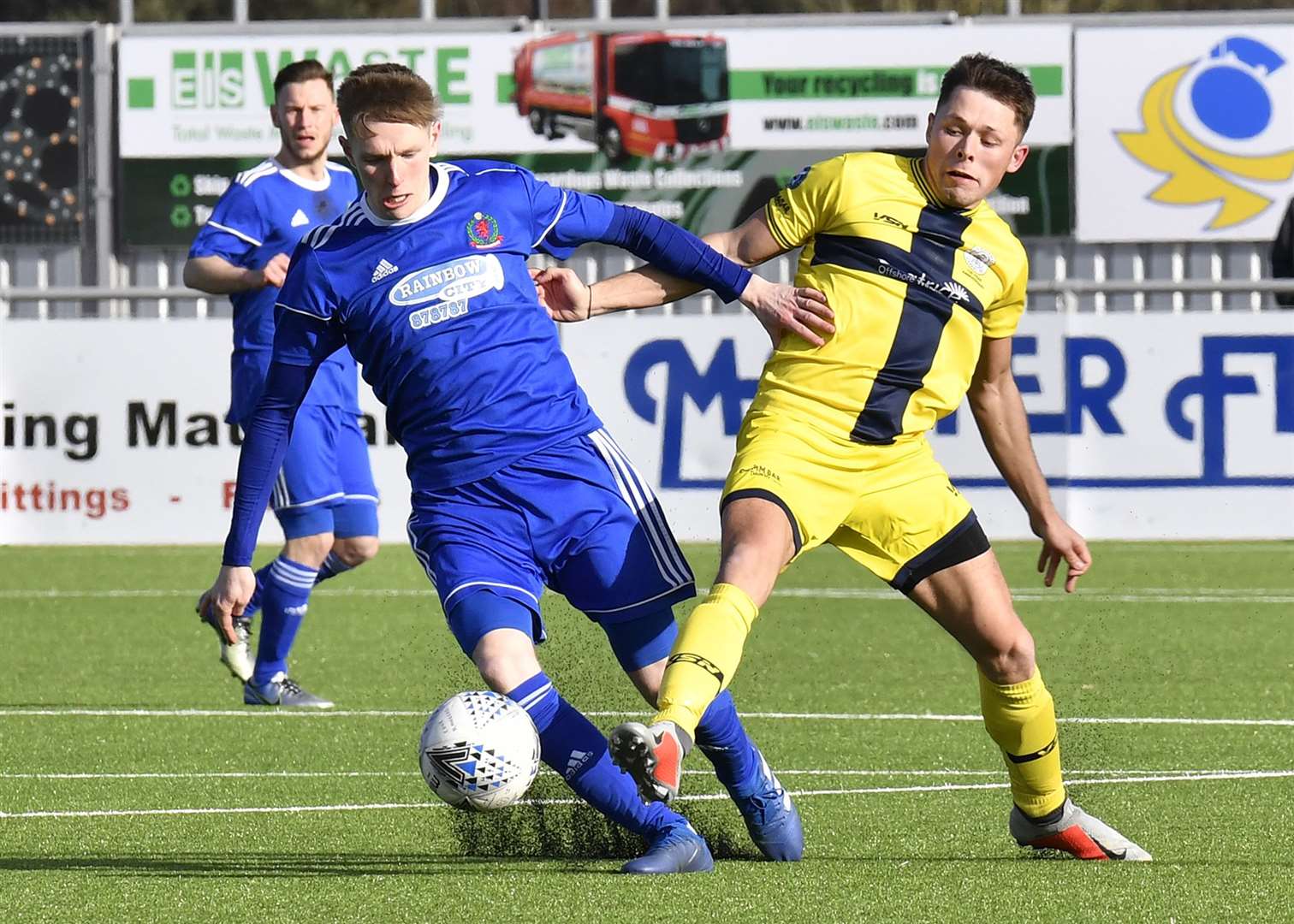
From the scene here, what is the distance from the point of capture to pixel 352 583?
43.9ft

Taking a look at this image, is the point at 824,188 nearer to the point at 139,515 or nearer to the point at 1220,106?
the point at 139,515

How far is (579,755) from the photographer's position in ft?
17.0

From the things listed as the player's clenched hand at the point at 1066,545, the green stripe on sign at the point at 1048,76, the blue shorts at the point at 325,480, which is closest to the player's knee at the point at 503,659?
the player's clenched hand at the point at 1066,545

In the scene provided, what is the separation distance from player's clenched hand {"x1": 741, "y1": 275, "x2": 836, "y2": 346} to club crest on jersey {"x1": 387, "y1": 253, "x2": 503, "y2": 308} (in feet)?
1.96

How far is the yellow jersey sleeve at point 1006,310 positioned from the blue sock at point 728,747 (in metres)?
1.09

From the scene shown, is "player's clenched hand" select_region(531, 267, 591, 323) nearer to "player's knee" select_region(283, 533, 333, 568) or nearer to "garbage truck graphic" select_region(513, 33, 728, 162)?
"player's knee" select_region(283, 533, 333, 568)

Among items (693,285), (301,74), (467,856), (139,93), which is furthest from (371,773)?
(139,93)

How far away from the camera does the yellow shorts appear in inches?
204

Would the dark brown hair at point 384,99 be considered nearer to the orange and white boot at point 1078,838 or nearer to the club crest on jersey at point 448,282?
the club crest on jersey at point 448,282

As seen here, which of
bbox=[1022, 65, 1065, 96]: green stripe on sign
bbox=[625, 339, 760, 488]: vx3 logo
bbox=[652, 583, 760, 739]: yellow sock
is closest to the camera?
bbox=[652, 583, 760, 739]: yellow sock

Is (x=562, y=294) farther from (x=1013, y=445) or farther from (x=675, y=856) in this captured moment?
(x=675, y=856)

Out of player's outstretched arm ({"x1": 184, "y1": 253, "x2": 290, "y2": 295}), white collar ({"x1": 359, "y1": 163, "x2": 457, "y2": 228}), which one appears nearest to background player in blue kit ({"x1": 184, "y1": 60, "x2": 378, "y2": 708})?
player's outstretched arm ({"x1": 184, "y1": 253, "x2": 290, "y2": 295})

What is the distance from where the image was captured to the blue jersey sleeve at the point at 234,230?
27.7ft

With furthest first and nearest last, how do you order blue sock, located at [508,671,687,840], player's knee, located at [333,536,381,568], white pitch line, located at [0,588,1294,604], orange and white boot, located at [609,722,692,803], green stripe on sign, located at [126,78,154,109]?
green stripe on sign, located at [126,78,154,109] → white pitch line, located at [0,588,1294,604] → player's knee, located at [333,536,381,568] → blue sock, located at [508,671,687,840] → orange and white boot, located at [609,722,692,803]
